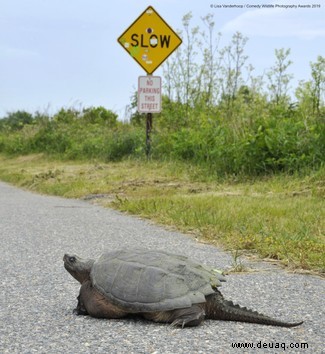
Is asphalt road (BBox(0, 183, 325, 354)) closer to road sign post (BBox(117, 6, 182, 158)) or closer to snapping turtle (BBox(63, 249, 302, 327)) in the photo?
snapping turtle (BBox(63, 249, 302, 327))

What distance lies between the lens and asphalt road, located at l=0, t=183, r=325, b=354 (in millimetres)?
3035

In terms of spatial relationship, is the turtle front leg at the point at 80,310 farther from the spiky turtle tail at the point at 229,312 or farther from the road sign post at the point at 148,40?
the road sign post at the point at 148,40

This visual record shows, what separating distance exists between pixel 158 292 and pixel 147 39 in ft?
41.2

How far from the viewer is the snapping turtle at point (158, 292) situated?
3281mm

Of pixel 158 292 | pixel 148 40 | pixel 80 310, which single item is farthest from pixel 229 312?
pixel 148 40

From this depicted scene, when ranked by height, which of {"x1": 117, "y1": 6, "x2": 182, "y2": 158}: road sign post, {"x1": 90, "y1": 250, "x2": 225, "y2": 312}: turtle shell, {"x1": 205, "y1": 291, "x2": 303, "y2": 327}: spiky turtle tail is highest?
{"x1": 117, "y1": 6, "x2": 182, "y2": 158}: road sign post

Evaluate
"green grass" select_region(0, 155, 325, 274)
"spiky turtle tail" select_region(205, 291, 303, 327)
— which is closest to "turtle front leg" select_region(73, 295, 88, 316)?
"spiky turtle tail" select_region(205, 291, 303, 327)

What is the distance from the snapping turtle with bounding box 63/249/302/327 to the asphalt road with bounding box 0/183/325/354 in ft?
0.20

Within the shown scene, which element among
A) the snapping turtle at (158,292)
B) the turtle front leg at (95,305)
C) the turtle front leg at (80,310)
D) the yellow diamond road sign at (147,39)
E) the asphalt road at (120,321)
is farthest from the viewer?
the yellow diamond road sign at (147,39)

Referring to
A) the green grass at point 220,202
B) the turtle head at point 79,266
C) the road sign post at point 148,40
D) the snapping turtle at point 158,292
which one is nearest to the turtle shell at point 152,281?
the snapping turtle at point 158,292

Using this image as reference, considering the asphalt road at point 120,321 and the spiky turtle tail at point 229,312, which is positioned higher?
the spiky turtle tail at point 229,312

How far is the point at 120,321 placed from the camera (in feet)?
11.3

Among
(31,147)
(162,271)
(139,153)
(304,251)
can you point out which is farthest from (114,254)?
(31,147)

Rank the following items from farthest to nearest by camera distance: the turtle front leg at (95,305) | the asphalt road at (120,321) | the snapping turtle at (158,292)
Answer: the turtle front leg at (95,305)
the snapping turtle at (158,292)
the asphalt road at (120,321)
